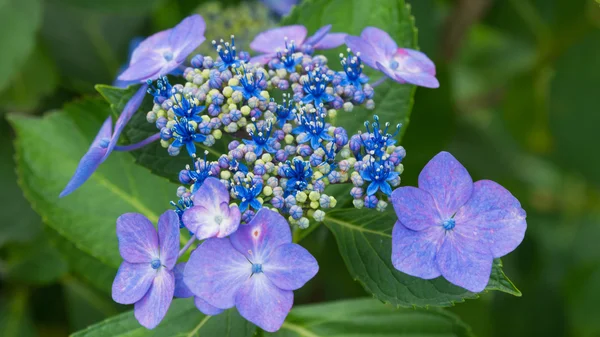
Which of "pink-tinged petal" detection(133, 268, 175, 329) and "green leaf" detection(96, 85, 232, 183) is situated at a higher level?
"green leaf" detection(96, 85, 232, 183)

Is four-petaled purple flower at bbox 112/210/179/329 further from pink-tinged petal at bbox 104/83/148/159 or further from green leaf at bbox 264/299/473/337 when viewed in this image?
green leaf at bbox 264/299/473/337

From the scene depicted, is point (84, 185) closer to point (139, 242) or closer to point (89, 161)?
point (89, 161)

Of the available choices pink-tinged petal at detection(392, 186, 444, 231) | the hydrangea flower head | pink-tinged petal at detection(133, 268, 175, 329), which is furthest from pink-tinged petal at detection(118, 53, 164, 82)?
pink-tinged petal at detection(392, 186, 444, 231)

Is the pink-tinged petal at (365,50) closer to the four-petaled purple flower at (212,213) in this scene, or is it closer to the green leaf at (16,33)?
the four-petaled purple flower at (212,213)

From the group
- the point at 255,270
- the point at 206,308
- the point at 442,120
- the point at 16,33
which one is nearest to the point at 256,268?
the point at 255,270

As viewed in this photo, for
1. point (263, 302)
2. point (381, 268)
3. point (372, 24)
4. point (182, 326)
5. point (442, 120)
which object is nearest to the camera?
point (263, 302)

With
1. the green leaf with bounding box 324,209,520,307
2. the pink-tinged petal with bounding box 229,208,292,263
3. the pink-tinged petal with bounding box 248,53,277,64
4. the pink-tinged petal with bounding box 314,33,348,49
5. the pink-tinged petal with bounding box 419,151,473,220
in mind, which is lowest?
the green leaf with bounding box 324,209,520,307
